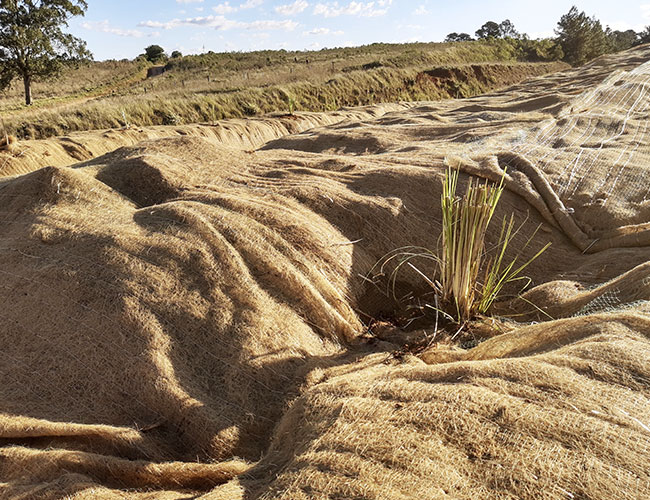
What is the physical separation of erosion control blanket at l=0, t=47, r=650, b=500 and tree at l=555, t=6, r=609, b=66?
27990 millimetres

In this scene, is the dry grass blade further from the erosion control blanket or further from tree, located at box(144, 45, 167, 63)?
tree, located at box(144, 45, 167, 63)

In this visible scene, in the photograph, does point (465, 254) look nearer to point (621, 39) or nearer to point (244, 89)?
point (244, 89)

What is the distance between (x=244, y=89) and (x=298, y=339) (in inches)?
583

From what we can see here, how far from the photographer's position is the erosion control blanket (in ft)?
5.29

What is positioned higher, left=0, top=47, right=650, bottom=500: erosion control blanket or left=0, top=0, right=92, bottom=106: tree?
left=0, top=0, right=92, bottom=106: tree

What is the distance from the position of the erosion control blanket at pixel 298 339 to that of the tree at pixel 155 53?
40.9m

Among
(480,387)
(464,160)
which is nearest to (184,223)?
(480,387)

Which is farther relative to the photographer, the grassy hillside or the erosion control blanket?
the grassy hillside

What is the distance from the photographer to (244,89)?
1616 cm

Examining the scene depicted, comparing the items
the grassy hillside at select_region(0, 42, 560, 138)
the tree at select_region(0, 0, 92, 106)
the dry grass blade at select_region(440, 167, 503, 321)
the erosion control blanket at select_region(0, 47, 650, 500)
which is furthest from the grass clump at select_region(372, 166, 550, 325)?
the tree at select_region(0, 0, 92, 106)

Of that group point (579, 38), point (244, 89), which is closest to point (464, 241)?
point (244, 89)

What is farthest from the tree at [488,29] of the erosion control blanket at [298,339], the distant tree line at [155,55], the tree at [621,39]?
the erosion control blanket at [298,339]

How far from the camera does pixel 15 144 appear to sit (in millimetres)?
7770

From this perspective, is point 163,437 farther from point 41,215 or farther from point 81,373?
point 41,215
